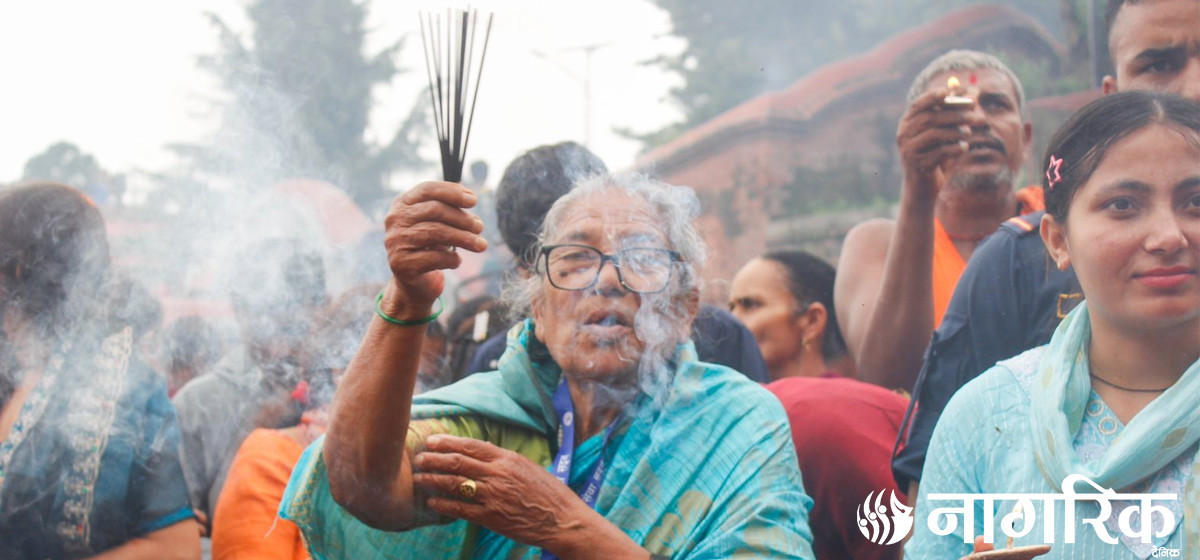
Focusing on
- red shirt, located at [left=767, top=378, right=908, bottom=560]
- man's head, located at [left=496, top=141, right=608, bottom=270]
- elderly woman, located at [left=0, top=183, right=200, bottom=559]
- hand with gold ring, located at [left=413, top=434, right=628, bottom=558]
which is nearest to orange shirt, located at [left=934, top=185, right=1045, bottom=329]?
red shirt, located at [left=767, top=378, right=908, bottom=560]

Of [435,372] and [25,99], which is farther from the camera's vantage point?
[25,99]

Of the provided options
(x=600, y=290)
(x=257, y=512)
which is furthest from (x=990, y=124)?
(x=257, y=512)

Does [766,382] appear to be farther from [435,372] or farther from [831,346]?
[435,372]

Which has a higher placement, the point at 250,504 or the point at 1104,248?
the point at 1104,248

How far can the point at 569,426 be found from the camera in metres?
2.60

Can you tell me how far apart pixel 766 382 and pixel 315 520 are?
1512 millimetres

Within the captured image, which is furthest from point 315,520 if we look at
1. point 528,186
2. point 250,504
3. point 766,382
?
point 766,382

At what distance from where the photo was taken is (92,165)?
516 cm

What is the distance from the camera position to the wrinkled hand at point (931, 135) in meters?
2.82

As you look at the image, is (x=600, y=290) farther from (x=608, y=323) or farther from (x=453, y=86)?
(x=453, y=86)

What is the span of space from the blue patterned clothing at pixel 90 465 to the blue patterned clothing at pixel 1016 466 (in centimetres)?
227

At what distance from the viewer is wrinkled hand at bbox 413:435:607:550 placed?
90.8 inches

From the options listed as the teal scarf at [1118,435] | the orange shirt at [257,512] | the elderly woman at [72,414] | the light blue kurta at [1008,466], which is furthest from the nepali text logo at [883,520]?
the elderly woman at [72,414]

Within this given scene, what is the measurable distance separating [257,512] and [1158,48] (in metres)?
2.70
